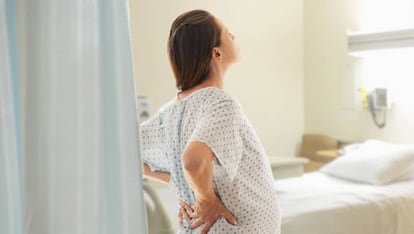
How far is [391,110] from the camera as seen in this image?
2.96 metres

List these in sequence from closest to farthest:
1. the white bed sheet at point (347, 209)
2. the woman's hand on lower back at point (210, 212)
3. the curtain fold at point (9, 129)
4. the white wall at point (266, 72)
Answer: the curtain fold at point (9, 129)
the woman's hand on lower back at point (210, 212)
the white bed sheet at point (347, 209)
the white wall at point (266, 72)

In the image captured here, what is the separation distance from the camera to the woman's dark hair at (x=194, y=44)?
3.64 ft

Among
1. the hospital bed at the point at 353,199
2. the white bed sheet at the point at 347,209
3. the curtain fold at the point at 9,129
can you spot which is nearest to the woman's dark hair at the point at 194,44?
the curtain fold at the point at 9,129

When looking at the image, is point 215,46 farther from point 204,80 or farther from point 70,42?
point 70,42

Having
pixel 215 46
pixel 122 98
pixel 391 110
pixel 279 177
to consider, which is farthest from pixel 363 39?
pixel 122 98

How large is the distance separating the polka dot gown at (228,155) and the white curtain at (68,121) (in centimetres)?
14

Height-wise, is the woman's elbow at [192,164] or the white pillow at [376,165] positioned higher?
the woman's elbow at [192,164]

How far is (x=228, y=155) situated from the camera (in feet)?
3.32

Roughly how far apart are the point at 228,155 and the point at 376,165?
179 centimetres

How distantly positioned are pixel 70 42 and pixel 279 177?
180cm

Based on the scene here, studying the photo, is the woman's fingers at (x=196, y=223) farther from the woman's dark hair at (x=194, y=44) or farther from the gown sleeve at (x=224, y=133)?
the woman's dark hair at (x=194, y=44)

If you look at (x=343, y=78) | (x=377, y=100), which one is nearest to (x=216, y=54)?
(x=377, y=100)

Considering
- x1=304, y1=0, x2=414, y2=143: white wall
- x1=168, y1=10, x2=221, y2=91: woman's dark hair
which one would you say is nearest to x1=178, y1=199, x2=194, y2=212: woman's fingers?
x1=168, y1=10, x2=221, y2=91: woman's dark hair

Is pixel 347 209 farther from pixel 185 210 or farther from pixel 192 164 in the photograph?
pixel 192 164
